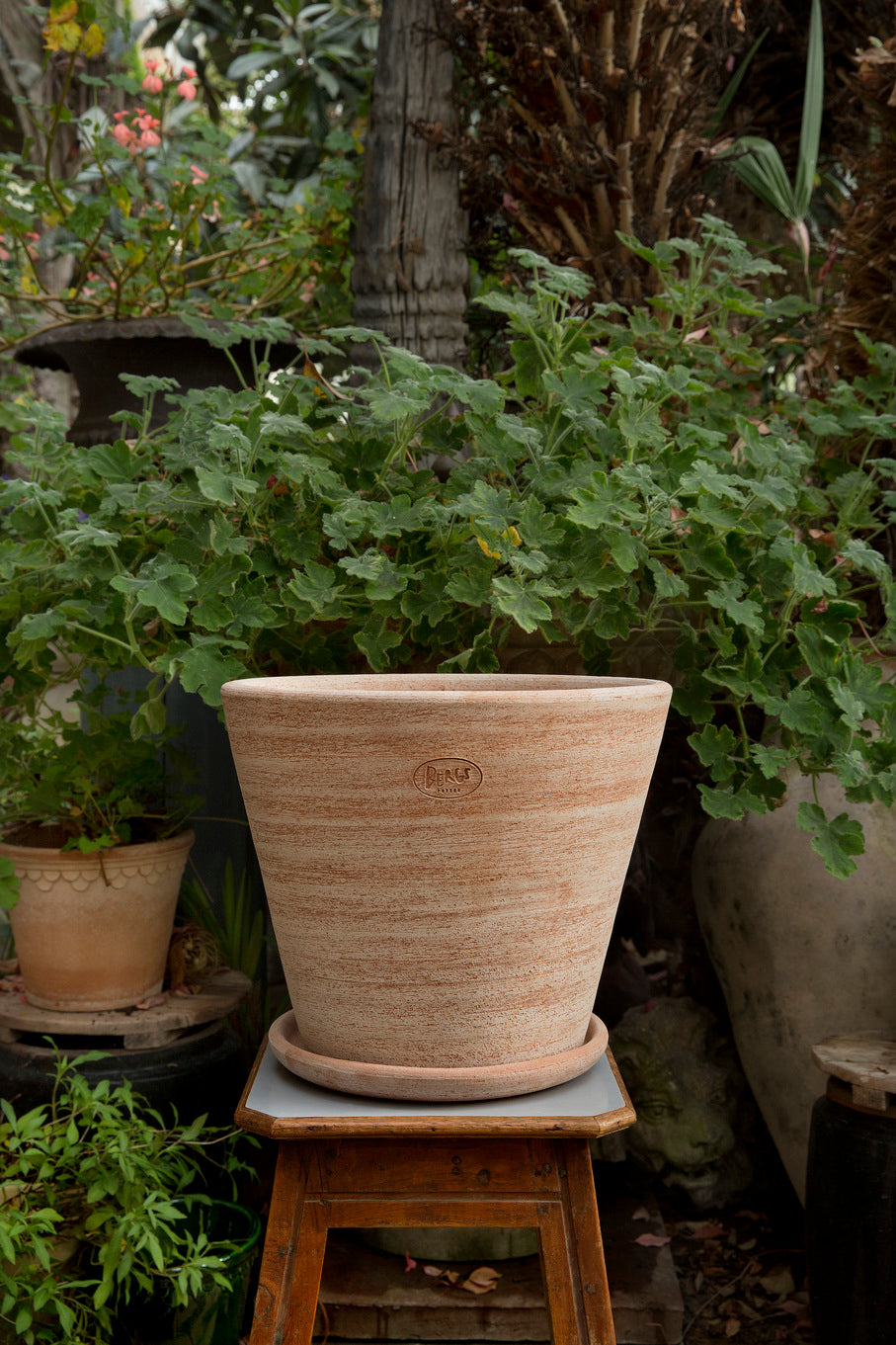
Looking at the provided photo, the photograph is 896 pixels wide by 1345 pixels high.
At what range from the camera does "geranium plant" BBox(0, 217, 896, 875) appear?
1.13 meters

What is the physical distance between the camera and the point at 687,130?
6.27ft

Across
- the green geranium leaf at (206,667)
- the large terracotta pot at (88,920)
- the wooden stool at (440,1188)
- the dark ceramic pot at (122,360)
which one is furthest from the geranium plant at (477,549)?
the dark ceramic pot at (122,360)

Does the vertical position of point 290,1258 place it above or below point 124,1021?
above

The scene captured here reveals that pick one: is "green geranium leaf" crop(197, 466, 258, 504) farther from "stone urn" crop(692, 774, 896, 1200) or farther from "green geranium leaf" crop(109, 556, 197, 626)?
"stone urn" crop(692, 774, 896, 1200)

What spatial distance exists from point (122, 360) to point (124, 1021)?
124 centimetres

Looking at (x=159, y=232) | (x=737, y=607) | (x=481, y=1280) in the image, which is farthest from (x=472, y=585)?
(x=159, y=232)

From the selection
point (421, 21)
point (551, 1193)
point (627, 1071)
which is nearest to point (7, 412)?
point (421, 21)

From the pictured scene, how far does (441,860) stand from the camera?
87cm

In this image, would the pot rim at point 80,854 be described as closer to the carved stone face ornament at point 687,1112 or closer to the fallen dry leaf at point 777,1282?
the carved stone face ornament at point 687,1112

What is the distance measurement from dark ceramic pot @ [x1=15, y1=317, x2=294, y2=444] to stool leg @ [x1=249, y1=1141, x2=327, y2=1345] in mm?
1450

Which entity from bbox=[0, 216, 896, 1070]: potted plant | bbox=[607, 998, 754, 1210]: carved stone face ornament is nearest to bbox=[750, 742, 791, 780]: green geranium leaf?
bbox=[0, 216, 896, 1070]: potted plant

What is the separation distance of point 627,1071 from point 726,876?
406 millimetres

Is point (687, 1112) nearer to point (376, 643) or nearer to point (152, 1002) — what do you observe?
point (152, 1002)

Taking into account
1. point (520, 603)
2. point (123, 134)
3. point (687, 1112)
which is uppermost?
point (123, 134)
